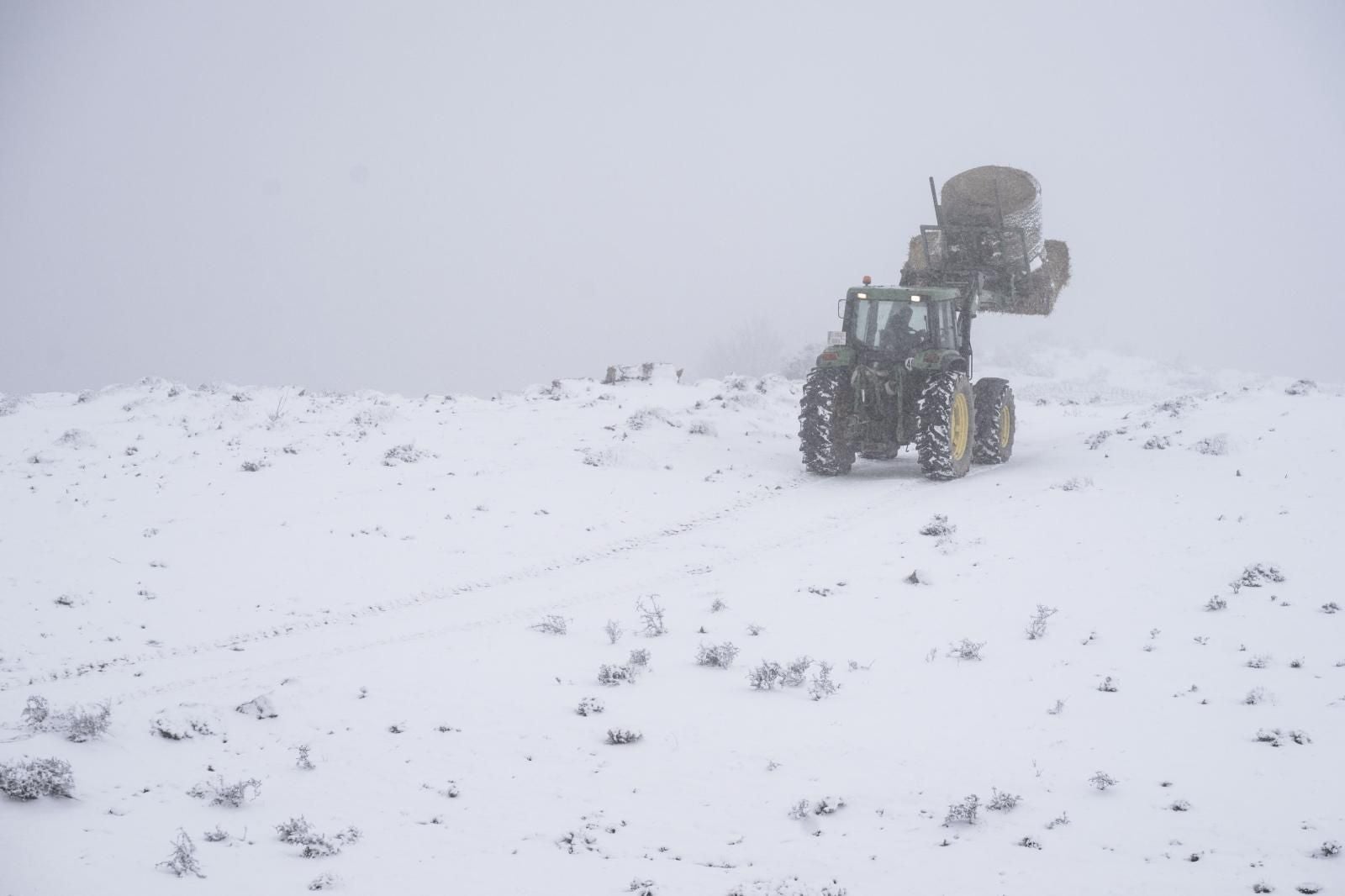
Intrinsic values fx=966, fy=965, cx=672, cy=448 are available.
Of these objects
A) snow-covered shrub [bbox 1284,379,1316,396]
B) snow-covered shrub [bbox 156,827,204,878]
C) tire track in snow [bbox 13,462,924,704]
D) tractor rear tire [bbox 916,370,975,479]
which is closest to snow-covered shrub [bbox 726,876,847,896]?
snow-covered shrub [bbox 156,827,204,878]

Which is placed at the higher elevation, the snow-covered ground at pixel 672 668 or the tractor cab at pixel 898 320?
the tractor cab at pixel 898 320

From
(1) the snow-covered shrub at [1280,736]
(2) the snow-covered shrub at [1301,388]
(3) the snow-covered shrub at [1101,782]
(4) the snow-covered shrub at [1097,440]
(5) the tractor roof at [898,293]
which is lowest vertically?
(3) the snow-covered shrub at [1101,782]

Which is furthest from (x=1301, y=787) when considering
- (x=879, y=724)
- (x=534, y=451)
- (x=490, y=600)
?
(x=534, y=451)

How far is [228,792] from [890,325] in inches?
553

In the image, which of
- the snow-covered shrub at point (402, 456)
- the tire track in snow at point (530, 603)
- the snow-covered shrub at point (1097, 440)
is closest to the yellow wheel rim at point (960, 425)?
the tire track in snow at point (530, 603)

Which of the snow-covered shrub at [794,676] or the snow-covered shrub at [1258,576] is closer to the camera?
the snow-covered shrub at [794,676]

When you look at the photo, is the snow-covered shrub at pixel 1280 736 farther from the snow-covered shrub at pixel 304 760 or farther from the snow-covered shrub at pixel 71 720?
the snow-covered shrub at pixel 71 720

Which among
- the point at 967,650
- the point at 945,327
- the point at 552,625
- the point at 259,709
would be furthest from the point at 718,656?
the point at 945,327

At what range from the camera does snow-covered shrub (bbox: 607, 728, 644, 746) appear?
23.1 ft

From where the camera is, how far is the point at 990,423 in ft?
60.6

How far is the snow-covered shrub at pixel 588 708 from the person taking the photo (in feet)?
24.7

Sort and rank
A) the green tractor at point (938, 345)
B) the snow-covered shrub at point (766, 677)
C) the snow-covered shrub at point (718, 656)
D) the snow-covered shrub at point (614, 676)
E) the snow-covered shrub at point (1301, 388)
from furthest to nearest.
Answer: the snow-covered shrub at point (1301, 388) < the green tractor at point (938, 345) < the snow-covered shrub at point (718, 656) < the snow-covered shrub at point (614, 676) < the snow-covered shrub at point (766, 677)

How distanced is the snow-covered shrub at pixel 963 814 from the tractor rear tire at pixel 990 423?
1320cm

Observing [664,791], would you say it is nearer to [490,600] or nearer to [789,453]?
[490,600]
